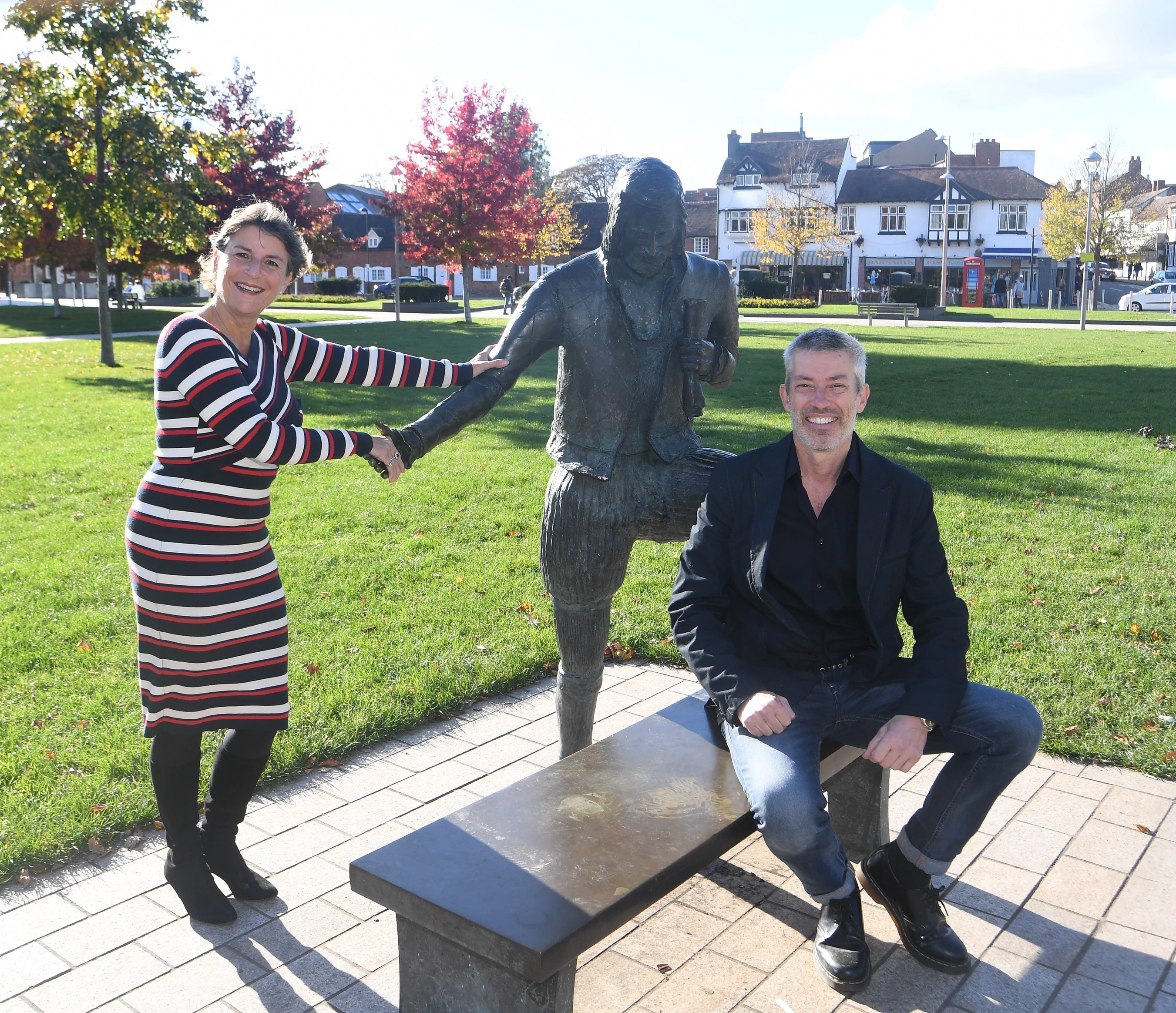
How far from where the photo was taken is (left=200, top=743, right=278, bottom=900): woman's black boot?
11.1 feet

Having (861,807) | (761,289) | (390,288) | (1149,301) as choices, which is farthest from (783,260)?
(861,807)

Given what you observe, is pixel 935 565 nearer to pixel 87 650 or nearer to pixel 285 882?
pixel 285 882

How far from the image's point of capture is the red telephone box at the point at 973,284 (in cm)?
4569

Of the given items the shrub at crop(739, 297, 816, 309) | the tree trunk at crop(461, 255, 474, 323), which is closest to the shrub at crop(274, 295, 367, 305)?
the tree trunk at crop(461, 255, 474, 323)

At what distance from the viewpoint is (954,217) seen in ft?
171

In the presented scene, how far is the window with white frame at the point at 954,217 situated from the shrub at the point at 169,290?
34.9 meters

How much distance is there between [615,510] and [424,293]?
39042mm

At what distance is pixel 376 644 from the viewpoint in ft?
18.5

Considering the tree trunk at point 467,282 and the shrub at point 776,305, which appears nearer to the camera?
the tree trunk at point 467,282

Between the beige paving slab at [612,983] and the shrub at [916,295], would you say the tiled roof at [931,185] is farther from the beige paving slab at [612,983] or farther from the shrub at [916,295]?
the beige paving slab at [612,983]

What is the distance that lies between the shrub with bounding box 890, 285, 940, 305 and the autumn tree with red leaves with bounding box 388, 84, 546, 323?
1469 cm

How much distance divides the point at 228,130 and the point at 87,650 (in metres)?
28.8

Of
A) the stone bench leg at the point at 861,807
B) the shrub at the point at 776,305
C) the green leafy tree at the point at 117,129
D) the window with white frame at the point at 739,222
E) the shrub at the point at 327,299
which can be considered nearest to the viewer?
the stone bench leg at the point at 861,807

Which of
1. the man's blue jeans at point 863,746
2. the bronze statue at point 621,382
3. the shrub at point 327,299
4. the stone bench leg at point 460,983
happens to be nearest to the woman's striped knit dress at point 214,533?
the bronze statue at point 621,382
